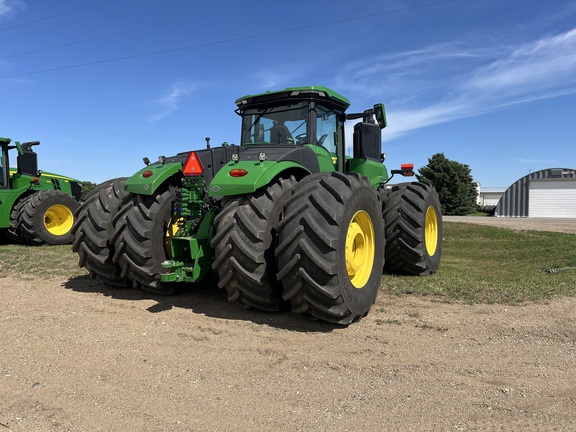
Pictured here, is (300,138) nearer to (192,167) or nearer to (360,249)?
(192,167)

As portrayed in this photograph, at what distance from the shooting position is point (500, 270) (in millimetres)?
8109

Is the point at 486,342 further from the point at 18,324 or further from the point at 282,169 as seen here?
the point at 18,324

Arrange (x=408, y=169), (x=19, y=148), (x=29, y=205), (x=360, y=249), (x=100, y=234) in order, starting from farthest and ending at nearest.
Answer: (x=19, y=148), (x=29, y=205), (x=408, y=169), (x=100, y=234), (x=360, y=249)

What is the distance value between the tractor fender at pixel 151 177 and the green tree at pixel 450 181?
33.5 metres

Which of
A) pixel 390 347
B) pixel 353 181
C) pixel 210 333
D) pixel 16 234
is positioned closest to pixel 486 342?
pixel 390 347

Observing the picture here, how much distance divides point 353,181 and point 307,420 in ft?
8.43

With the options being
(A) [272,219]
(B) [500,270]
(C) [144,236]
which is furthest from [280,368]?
(B) [500,270]

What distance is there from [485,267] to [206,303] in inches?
225

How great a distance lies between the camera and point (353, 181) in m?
4.61

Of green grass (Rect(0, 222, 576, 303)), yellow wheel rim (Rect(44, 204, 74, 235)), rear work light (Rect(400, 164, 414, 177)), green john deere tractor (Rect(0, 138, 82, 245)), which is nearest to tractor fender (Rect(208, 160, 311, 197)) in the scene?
green grass (Rect(0, 222, 576, 303))

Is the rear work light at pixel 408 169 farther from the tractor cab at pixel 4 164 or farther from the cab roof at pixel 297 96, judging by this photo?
the tractor cab at pixel 4 164

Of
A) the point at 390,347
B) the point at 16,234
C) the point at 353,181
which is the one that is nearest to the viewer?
the point at 390,347

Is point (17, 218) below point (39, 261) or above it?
above

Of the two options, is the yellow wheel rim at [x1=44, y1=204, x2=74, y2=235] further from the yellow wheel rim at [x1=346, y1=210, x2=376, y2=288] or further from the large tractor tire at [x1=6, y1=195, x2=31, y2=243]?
the yellow wheel rim at [x1=346, y1=210, x2=376, y2=288]
